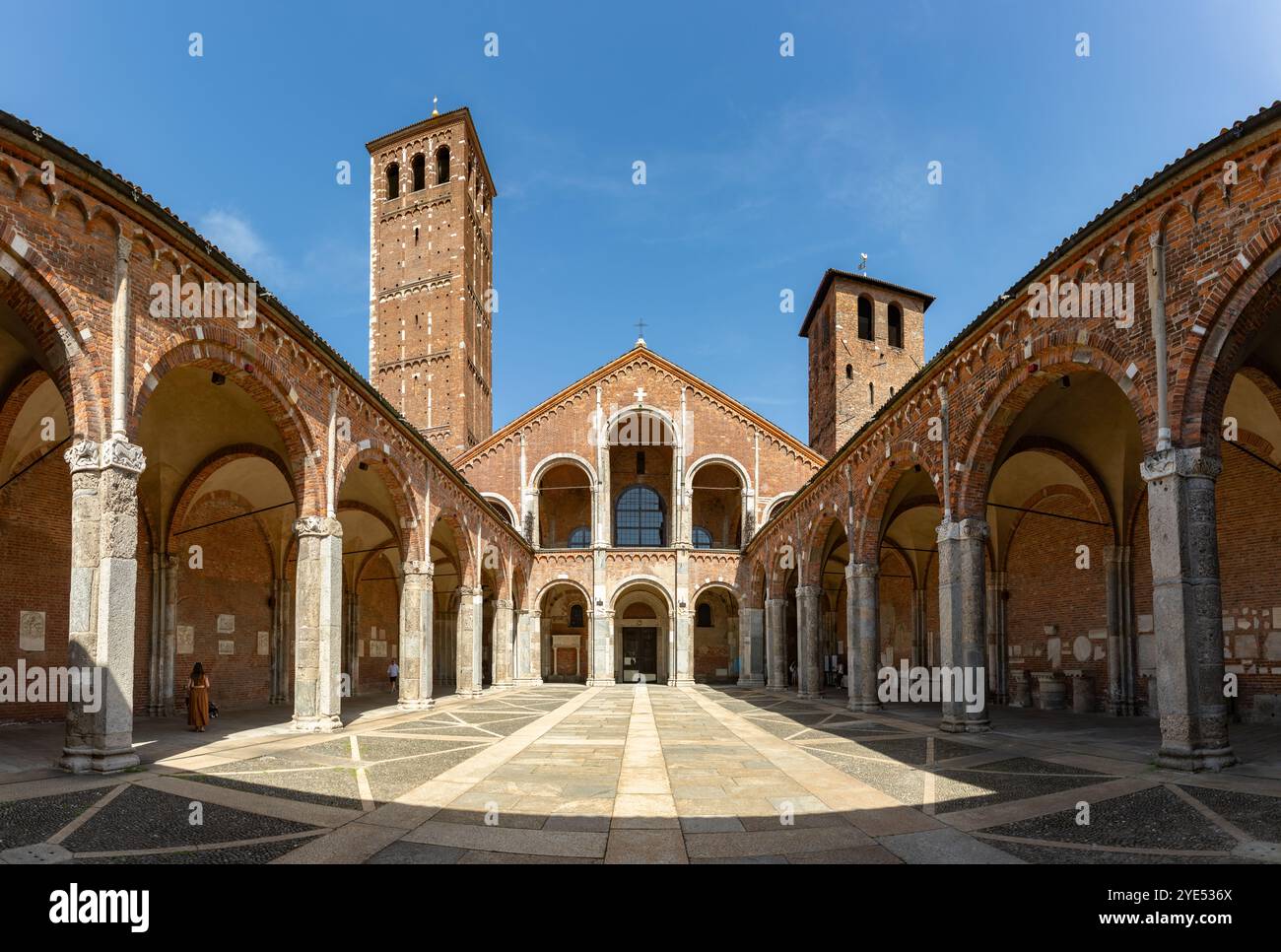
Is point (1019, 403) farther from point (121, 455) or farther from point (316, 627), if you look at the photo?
point (121, 455)

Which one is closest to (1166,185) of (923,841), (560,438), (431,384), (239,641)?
(923,841)

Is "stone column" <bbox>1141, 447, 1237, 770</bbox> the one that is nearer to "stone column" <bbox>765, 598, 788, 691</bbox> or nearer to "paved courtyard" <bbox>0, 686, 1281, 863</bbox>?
"paved courtyard" <bbox>0, 686, 1281, 863</bbox>

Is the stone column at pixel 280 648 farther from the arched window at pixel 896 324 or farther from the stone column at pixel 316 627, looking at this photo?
the arched window at pixel 896 324

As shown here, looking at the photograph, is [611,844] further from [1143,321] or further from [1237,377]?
[1237,377]

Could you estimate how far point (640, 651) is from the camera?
41.6 m

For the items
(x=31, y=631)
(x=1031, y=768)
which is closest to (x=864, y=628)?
(x=1031, y=768)

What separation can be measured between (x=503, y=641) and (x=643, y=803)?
25.9m

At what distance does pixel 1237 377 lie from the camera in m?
13.0

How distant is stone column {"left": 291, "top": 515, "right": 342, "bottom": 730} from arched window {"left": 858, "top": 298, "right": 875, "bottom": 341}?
37168mm

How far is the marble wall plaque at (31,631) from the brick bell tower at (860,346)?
3583 cm

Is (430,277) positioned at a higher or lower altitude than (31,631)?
higher

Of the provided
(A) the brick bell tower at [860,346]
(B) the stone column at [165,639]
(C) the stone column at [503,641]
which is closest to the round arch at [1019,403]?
(B) the stone column at [165,639]

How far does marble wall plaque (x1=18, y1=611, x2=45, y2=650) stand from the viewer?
14258 mm

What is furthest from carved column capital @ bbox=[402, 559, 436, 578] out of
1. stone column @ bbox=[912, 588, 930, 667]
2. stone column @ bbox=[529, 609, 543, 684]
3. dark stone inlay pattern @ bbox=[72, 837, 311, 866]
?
stone column @ bbox=[529, 609, 543, 684]
